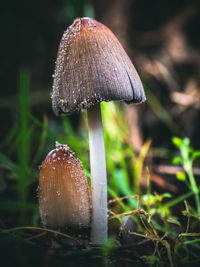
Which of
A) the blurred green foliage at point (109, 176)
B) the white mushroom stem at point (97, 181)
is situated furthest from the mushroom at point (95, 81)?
the blurred green foliage at point (109, 176)

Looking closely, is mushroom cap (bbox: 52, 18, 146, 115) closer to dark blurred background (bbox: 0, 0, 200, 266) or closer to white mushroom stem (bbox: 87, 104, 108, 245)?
white mushroom stem (bbox: 87, 104, 108, 245)

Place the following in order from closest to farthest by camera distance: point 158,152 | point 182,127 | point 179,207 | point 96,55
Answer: point 96,55, point 179,207, point 158,152, point 182,127

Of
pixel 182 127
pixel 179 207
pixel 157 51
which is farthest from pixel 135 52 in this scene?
pixel 179 207

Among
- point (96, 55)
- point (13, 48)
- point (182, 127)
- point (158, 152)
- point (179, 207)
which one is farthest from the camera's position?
point (13, 48)

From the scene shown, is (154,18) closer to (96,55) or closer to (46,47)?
(46,47)

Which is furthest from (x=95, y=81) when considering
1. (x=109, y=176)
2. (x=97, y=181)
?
(x=109, y=176)

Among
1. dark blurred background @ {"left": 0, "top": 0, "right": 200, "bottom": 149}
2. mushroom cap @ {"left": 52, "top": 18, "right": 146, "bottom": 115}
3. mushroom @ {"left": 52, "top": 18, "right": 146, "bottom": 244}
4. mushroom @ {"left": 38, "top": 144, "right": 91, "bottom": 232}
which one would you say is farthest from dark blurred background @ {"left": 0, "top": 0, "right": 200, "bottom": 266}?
mushroom cap @ {"left": 52, "top": 18, "right": 146, "bottom": 115}

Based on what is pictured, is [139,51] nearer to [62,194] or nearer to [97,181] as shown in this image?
[97,181]
